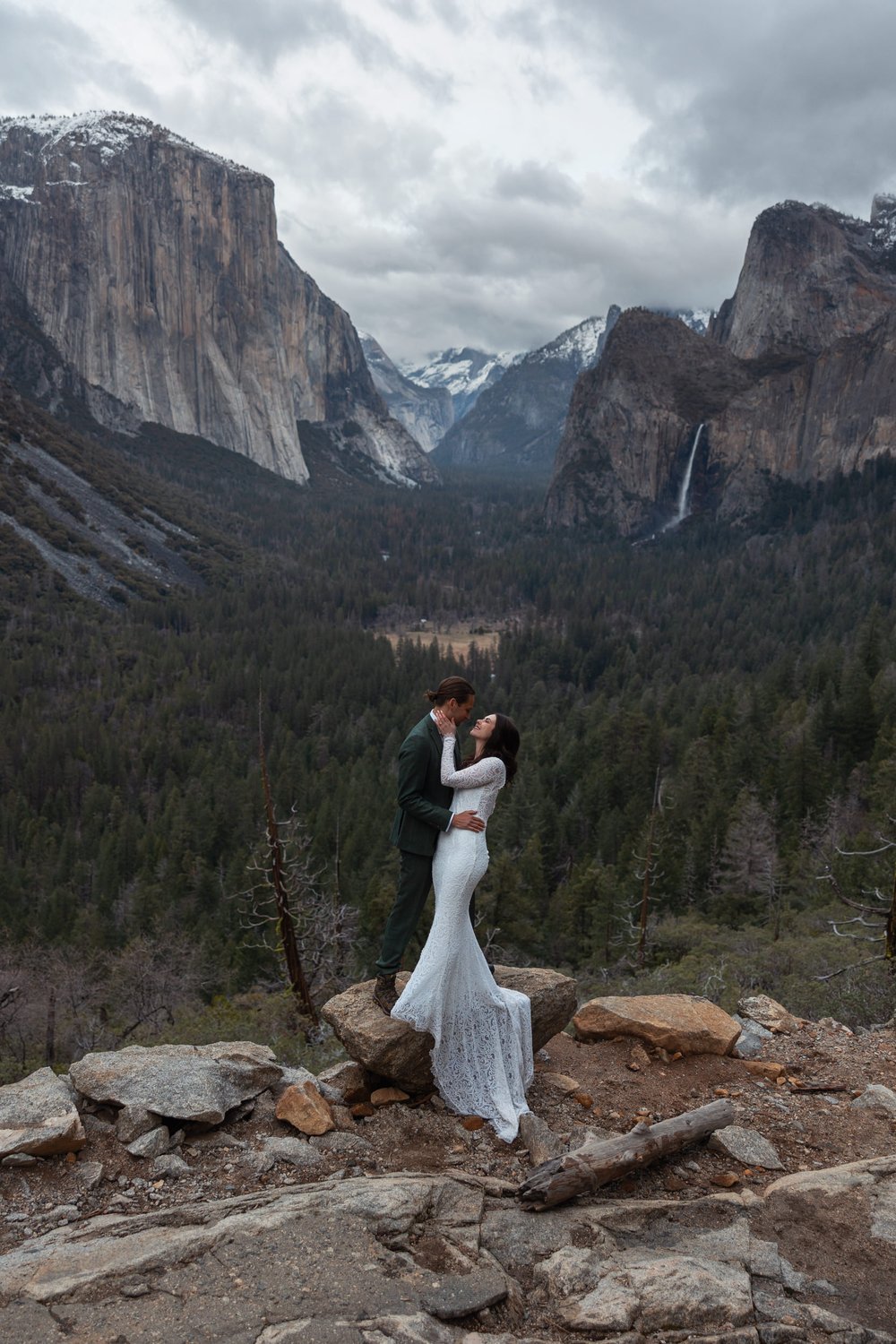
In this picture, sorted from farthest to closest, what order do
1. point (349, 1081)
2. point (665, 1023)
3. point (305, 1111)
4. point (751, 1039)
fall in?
point (751, 1039) → point (665, 1023) → point (349, 1081) → point (305, 1111)

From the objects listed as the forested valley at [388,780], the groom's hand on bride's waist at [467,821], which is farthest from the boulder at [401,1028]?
the forested valley at [388,780]

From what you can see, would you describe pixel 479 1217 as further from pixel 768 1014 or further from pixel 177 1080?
pixel 768 1014

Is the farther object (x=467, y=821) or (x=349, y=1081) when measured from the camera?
(x=349, y=1081)

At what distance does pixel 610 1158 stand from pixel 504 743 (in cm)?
335

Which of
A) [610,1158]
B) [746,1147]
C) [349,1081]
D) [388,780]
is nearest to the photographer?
[610,1158]

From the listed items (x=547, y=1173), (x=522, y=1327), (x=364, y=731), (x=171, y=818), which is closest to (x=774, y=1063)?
(x=547, y=1173)

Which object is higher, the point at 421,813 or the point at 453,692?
the point at 453,692

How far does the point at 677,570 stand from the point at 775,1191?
171m

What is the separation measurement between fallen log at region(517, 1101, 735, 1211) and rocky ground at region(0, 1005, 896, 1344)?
0.51 feet

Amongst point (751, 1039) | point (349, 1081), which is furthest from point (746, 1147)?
point (349, 1081)

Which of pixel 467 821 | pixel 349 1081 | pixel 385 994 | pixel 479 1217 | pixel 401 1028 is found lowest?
pixel 349 1081

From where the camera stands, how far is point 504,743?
748 centimetres

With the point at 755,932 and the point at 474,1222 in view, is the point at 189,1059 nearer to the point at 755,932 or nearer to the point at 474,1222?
the point at 474,1222

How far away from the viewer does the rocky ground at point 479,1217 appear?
4.82m
